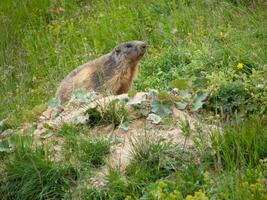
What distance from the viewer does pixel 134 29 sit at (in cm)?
1093

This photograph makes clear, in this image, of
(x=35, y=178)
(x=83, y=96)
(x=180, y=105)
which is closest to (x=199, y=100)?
(x=180, y=105)

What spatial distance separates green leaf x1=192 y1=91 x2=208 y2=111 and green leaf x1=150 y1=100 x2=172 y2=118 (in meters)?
0.23

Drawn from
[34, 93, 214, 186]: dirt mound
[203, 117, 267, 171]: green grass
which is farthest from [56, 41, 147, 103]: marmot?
[203, 117, 267, 171]: green grass

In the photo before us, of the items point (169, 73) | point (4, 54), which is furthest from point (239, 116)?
point (4, 54)

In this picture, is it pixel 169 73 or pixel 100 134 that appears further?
pixel 169 73

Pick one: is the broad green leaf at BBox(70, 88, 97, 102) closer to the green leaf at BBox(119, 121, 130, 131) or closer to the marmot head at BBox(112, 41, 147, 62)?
the green leaf at BBox(119, 121, 130, 131)

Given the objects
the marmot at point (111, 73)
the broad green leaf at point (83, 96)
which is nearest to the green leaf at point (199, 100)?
the broad green leaf at point (83, 96)

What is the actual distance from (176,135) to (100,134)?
742 millimetres

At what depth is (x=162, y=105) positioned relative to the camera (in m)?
6.21

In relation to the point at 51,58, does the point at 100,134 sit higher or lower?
higher

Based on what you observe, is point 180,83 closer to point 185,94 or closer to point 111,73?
point 185,94

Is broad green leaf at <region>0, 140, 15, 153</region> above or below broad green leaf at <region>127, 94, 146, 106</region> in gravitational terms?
below

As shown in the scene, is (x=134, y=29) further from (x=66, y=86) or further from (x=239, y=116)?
(x=239, y=116)

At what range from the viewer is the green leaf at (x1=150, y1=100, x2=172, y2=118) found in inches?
242
